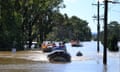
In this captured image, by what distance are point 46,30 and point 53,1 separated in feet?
30.1

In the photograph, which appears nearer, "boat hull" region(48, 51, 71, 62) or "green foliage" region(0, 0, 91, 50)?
"boat hull" region(48, 51, 71, 62)

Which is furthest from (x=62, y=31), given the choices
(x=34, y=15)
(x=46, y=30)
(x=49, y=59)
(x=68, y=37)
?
(x=49, y=59)

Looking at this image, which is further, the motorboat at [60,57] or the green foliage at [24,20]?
the green foliage at [24,20]

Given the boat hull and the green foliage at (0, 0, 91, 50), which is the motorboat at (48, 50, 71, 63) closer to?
the boat hull

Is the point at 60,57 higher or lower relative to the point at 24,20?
lower

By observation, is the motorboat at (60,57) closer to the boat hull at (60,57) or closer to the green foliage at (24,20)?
the boat hull at (60,57)

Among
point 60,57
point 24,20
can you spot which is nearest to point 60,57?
point 60,57

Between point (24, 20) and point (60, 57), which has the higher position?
point (24, 20)

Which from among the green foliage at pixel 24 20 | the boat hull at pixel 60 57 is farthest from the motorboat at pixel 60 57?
the green foliage at pixel 24 20

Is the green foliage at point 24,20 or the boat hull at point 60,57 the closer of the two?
the boat hull at point 60,57

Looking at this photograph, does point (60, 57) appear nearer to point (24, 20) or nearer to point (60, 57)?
point (60, 57)

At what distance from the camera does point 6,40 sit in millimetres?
72875

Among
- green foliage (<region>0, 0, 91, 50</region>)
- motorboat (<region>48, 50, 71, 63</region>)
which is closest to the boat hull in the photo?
motorboat (<region>48, 50, 71, 63</region>)

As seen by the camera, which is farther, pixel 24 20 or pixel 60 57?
pixel 24 20
